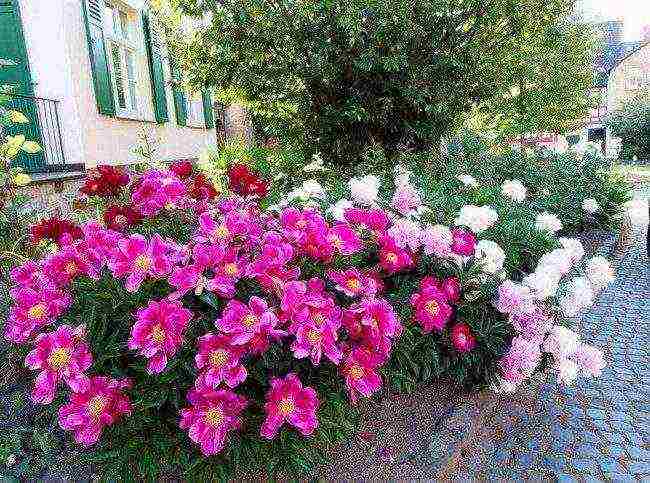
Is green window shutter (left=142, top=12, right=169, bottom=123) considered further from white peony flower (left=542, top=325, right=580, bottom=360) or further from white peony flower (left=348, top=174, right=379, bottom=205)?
white peony flower (left=542, top=325, right=580, bottom=360)

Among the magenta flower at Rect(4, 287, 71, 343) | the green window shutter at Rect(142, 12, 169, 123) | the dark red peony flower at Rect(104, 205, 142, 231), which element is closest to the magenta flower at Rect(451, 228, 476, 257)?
the dark red peony flower at Rect(104, 205, 142, 231)

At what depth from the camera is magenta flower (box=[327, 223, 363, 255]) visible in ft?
8.66

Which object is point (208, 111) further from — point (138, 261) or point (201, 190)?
point (138, 261)

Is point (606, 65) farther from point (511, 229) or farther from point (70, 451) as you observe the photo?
point (70, 451)

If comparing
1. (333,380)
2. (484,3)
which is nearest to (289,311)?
(333,380)

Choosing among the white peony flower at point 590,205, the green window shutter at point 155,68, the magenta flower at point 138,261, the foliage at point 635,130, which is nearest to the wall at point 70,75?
the green window shutter at point 155,68

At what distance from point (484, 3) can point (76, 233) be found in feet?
17.5

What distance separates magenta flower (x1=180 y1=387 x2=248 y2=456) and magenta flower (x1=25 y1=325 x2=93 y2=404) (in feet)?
1.27

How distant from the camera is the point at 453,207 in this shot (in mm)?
4586

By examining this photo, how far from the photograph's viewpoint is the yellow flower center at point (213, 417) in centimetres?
212

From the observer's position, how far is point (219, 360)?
2.11 metres

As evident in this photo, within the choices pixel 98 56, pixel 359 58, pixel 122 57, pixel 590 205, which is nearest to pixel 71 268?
pixel 359 58

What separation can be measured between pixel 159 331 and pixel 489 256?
191 cm

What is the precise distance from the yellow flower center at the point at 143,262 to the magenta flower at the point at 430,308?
130 centimetres
